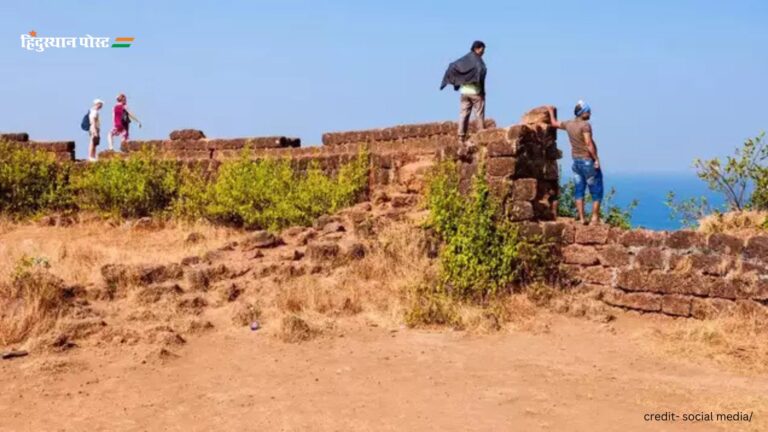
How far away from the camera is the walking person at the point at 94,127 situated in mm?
18188

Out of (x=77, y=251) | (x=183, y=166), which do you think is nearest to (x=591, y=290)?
(x=77, y=251)

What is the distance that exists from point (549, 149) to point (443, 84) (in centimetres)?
209

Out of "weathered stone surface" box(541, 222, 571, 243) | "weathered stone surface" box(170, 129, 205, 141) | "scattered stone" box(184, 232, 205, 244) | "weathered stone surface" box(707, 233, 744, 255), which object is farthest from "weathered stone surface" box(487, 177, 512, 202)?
"weathered stone surface" box(170, 129, 205, 141)

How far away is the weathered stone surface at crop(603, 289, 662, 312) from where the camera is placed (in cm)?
907

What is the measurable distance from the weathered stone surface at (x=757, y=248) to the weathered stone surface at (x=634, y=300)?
1.05 m

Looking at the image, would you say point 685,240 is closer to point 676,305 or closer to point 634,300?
point 676,305

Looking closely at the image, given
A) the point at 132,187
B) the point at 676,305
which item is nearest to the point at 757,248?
the point at 676,305

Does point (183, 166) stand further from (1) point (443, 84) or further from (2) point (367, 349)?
(2) point (367, 349)

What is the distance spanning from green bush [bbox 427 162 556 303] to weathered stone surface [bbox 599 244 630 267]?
24.2 inches

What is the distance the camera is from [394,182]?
501 inches

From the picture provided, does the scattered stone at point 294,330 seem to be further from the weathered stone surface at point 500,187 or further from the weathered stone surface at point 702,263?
the weathered stone surface at point 702,263

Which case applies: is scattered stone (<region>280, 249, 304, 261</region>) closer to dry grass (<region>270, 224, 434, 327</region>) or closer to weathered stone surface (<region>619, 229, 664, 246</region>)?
dry grass (<region>270, 224, 434, 327</region>)

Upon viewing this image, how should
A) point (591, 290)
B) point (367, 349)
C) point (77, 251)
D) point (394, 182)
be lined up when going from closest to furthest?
point (367, 349)
point (591, 290)
point (77, 251)
point (394, 182)

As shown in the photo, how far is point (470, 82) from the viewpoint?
11.4 metres
